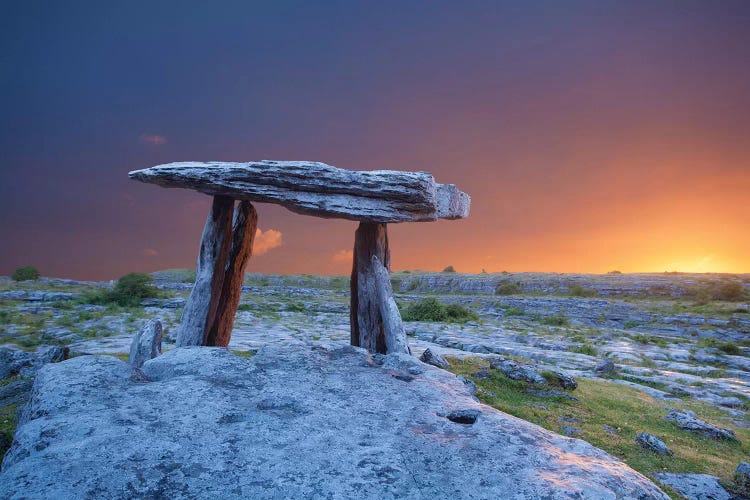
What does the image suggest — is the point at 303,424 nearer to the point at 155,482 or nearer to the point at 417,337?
the point at 155,482

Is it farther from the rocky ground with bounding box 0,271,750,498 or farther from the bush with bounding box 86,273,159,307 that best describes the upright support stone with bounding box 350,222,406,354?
the bush with bounding box 86,273,159,307

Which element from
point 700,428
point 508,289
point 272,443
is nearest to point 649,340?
point 700,428

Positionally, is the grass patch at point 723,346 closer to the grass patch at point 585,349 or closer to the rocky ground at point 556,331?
the rocky ground at point 556,331

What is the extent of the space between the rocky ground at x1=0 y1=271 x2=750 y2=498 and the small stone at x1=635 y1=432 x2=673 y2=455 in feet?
2.80

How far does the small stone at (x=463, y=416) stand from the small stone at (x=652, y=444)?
12.2 ft

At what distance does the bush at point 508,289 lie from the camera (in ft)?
137

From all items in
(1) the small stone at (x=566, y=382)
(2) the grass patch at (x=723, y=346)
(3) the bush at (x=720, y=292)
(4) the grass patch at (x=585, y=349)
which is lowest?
(4) the grass patch at (x=585, y=349)

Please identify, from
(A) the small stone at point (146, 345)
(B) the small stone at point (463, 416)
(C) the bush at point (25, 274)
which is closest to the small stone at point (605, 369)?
(B) the small stone at point (463, 416)

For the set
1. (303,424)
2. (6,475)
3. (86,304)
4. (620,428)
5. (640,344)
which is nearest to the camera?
(6,475)

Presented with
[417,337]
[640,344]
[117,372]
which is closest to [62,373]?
[117,372]

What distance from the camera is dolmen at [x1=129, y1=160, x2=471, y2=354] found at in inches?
400

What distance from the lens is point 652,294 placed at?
110 feet

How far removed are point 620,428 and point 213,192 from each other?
1023cm

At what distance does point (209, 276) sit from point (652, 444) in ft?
33.9
